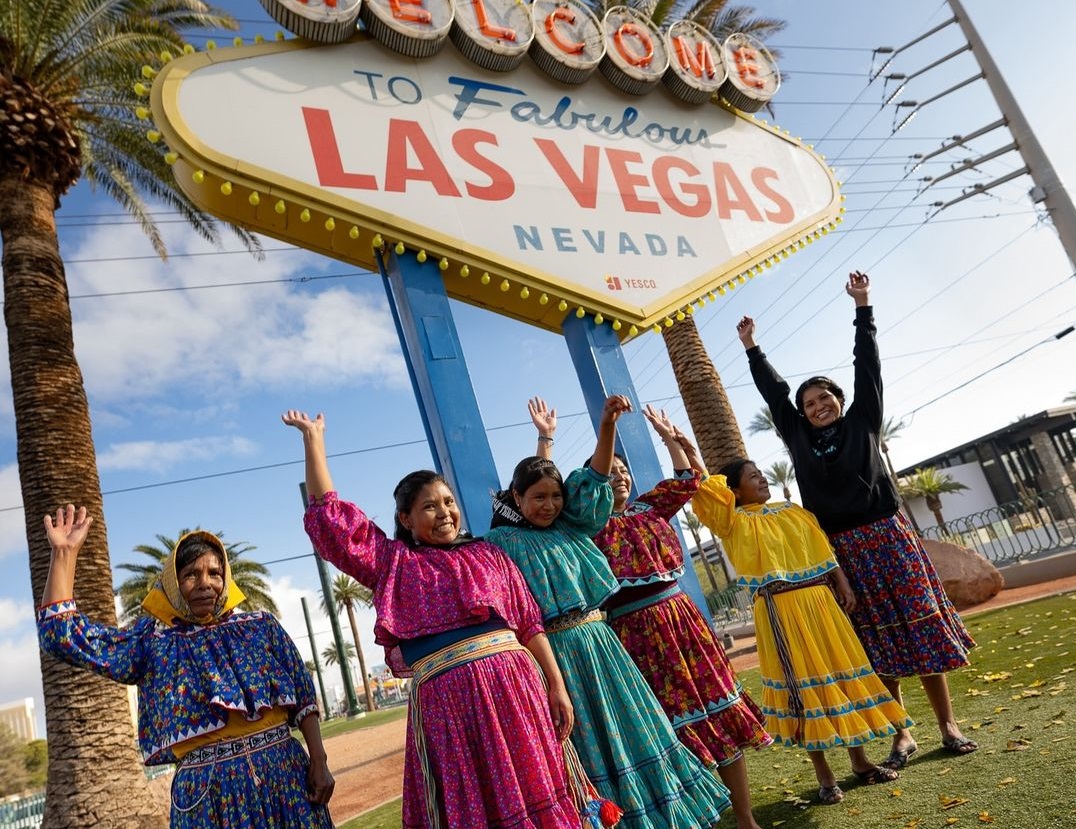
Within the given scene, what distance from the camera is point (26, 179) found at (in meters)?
8.75

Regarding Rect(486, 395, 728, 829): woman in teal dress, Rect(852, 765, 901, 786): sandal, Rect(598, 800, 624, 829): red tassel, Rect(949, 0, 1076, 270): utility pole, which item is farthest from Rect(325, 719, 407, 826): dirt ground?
Rect(949, 0, 1076, 270): utility pole

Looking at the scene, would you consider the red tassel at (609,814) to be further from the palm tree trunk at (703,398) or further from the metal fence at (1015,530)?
the metal fence at (1015,530)

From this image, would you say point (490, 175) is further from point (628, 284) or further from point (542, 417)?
point (542, 417)

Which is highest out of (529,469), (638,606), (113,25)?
(113,25)

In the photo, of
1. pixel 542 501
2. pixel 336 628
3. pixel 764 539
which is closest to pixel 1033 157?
pixel 764 539

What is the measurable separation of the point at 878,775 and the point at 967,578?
326 inches

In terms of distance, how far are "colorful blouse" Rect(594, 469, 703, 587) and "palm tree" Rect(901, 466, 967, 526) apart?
3420 centimetres

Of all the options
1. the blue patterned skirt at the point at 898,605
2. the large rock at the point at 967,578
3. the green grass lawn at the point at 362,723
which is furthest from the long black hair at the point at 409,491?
the green grass lawn at the point at 362,723

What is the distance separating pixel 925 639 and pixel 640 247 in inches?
115

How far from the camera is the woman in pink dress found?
2.30 m

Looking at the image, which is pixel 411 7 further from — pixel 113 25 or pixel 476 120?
pixel 113 25

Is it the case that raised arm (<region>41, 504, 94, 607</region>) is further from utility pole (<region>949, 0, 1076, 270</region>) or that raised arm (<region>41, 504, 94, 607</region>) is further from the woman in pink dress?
utility pole (<region>949, 0, 1076, 270</region>)

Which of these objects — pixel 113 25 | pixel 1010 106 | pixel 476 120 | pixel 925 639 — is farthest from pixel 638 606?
pixel 1010 106

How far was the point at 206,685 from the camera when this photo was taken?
2543 millimetres
